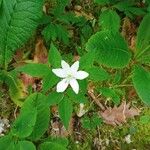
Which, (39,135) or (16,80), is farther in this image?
(16,80)

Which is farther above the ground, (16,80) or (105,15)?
(105,15)

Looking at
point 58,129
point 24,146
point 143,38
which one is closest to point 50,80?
point 24,146

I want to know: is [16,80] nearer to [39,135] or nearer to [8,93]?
[8,93]

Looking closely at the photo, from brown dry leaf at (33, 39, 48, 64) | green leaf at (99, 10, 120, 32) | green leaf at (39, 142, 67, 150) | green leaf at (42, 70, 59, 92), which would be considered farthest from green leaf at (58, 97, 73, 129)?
green leaf at (99, 10, 120, 32)

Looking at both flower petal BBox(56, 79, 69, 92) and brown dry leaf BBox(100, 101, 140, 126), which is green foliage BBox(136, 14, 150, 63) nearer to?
brown dry leaf BBox(100, 101, 140, 126)

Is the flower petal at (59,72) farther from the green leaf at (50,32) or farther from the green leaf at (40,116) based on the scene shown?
the green leaf at (50,32)

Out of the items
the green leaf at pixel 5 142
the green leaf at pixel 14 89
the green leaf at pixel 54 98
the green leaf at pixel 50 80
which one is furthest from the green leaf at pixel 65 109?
the green leaf at pixel 14 89

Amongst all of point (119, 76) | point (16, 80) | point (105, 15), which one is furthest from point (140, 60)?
point (16, 80)
